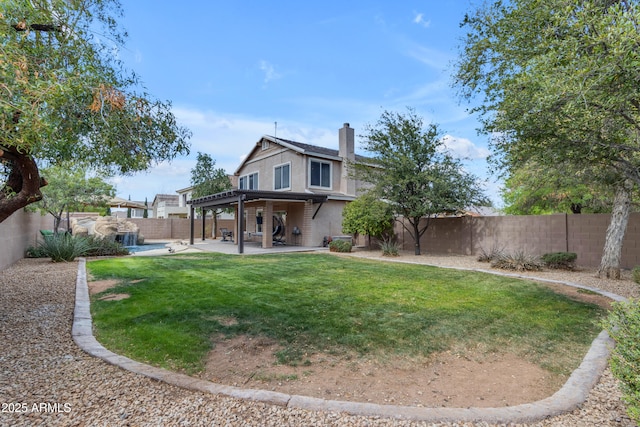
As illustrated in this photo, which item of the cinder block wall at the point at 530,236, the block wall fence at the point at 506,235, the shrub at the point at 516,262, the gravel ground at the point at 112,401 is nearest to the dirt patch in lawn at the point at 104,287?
the gravel ground at the point at 112,401

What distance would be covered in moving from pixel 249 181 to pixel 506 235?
54.9ft

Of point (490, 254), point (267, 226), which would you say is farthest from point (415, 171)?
point (267, 226)

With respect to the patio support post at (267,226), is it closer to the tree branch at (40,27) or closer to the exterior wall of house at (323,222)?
the exterior wall of house at (323,222)

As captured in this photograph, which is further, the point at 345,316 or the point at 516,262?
the point at 516,262

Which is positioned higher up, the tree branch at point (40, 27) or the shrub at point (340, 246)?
the tree branch at point (40, 27)

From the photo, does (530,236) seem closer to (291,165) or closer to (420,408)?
(420,408)

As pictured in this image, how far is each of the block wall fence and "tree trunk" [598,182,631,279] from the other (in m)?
1.63

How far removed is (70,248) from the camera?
11.8 m

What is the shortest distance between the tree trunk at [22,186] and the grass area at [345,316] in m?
1.97

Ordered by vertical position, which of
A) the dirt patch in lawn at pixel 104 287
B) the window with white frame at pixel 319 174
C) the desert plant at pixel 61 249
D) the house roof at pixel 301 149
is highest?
the house roof at pixel 301 149

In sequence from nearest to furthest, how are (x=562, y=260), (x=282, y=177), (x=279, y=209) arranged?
(x=562, y=260) < (x=282, y=177) < (x=279, y=209)

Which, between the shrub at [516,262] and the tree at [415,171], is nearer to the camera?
the shrub at [516,262]

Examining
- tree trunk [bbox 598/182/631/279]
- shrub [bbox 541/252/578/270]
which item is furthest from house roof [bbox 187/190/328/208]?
tree trunk [bbox 598/182/631/279]

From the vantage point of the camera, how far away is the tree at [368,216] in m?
14.5
